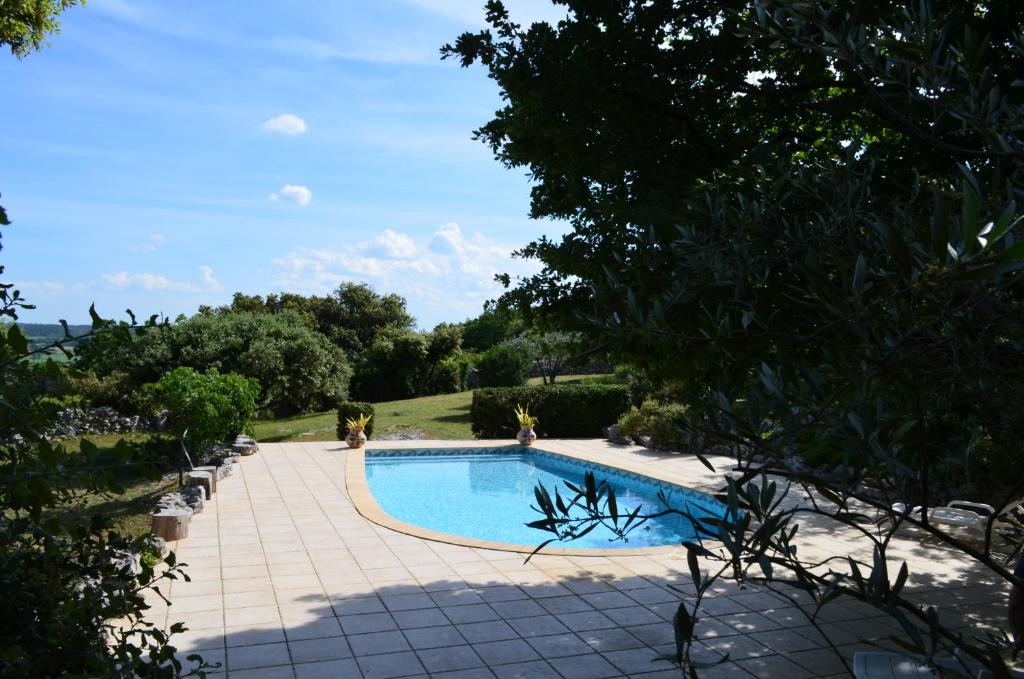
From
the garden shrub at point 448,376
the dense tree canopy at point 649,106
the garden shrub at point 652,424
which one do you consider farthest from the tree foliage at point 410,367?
the dense tree canopy at point 649,106

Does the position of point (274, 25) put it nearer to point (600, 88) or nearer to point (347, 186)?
point (600, 88)

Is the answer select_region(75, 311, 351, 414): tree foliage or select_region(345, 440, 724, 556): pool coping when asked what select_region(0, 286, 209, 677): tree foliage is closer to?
select_region(345, 440, 724, 556): pool coping

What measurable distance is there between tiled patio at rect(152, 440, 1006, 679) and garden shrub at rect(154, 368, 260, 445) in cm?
218

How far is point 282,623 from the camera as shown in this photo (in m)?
6.01

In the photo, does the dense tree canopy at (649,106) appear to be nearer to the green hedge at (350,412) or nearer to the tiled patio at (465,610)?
the tiled patio at (465,610)

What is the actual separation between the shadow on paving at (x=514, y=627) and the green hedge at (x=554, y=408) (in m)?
10.4

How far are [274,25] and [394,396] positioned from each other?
19.2m

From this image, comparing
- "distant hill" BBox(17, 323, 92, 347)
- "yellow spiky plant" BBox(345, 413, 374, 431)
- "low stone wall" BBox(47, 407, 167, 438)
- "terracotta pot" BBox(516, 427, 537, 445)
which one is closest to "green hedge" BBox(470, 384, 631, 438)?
"terracotta pot" BBox(516, 427, 537, 445)

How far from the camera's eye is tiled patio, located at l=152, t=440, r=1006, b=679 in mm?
5340

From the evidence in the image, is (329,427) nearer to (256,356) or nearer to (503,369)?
(256,356)

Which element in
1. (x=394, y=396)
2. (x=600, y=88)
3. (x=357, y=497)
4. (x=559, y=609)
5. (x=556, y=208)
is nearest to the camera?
(x=600, y=88)

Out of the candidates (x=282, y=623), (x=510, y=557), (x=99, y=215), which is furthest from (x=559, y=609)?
(x=99, y=215)

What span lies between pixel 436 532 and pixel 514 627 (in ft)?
11.0

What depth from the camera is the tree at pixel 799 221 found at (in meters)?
1.66
